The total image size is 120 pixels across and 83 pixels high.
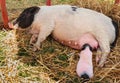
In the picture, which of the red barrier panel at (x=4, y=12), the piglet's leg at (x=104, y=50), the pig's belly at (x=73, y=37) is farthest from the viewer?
the red barrier panel at (x=4, y=12)

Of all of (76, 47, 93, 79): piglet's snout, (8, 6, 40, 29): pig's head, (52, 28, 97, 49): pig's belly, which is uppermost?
(8, 6, 40, 29): pig's head

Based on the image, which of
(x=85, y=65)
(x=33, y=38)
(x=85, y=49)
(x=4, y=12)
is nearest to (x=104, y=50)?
(x=85, y=49)

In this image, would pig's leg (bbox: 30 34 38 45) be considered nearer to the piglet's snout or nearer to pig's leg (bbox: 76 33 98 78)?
pig's leg (bbox: 76 33 98 78)

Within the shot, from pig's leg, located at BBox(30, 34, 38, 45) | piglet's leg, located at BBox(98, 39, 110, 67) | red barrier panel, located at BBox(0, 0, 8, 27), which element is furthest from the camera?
red barrier panel, located at BBox(0, 0, 8, 27)

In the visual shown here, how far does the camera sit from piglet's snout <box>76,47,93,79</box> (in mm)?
3623

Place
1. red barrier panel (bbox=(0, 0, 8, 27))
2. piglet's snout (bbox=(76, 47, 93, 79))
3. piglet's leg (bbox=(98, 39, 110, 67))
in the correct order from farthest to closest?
red barrier panel (bbox=(0, 0, 8, 27)) < piglet's leg (bbox=(98, 39, 110, 67)) < piglet's snout (bbox=(76, 47, 93, 79))

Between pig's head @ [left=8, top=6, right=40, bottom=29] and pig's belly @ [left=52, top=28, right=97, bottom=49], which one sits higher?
pig's head @ [left=8, top=6, right=40, bottom=29]

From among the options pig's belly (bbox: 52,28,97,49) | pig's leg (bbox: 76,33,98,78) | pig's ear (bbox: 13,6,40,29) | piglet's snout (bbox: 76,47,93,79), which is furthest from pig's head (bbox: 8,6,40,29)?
piglet's snout (bbox: 76,47,93,79)

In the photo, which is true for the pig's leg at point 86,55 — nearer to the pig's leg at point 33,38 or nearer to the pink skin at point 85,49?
the pink skin at point 85,49

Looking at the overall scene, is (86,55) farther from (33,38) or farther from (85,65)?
(33,38)

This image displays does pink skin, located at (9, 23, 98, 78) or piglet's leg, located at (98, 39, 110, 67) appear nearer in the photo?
pink skin, located at (9, 23, 98, 78)

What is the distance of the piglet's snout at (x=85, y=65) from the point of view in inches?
143

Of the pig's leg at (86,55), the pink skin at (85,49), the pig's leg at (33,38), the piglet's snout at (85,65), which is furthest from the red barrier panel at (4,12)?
the piglet's snout at (85,65)

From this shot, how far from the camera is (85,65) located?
12.1ft
